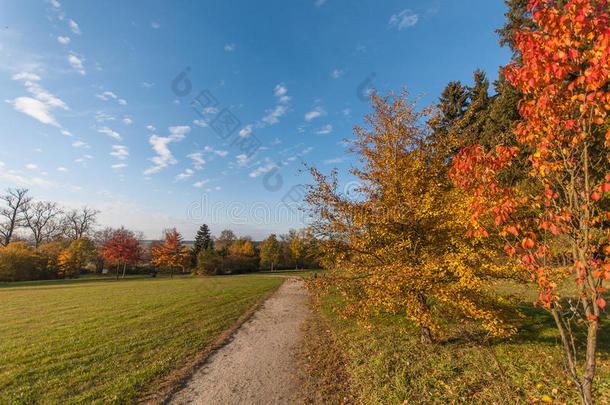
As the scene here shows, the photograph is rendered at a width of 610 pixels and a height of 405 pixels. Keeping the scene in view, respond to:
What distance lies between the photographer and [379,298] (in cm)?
568

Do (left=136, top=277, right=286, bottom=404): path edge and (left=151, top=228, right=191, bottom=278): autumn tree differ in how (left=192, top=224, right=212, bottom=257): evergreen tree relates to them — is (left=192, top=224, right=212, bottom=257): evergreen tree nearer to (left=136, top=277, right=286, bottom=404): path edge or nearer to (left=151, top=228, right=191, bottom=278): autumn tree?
(left=151, top=228, right=191, bottom=278): autumn tree

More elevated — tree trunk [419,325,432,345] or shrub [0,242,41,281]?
shrub [0,242,41,281]

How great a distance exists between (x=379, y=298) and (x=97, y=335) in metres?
9.49

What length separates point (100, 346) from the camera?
278 inches

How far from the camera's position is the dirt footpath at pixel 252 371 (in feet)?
15.6

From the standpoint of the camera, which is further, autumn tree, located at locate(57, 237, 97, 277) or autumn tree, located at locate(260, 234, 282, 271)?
autumn tree, located at locate(260, 234, 282, 271)

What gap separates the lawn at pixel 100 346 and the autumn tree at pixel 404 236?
509cm

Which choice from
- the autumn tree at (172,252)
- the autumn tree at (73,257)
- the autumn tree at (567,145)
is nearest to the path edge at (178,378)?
the autumn tree at (567,145)

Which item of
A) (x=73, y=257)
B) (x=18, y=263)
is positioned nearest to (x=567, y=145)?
(x=18, y=263)

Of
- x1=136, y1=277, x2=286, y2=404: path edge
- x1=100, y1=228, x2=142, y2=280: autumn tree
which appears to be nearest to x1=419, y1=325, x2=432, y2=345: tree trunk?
x1=136, y1=277, x2=286, y2=404: path edge

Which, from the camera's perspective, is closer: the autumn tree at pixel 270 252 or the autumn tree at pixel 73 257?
the autumn tree at pixel 73 257

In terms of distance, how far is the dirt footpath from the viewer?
15.6 ft

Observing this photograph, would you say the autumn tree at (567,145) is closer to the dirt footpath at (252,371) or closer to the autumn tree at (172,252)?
the dirt footpath at (252,371)

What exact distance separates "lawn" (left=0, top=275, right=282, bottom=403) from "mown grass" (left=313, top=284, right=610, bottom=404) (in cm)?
464
